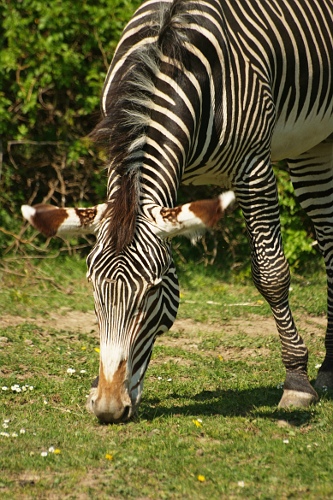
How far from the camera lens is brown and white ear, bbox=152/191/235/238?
14.8ft

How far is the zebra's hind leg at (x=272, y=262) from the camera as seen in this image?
5.84 m

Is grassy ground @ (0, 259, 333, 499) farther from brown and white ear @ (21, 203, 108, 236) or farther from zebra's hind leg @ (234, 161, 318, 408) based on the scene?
brown and white ear @ (21, 203, 108, 236)

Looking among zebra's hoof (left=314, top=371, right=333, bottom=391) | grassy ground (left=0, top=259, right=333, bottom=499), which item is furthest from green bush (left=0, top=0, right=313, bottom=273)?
zebra's hoof (left=314, top=371, right=333, bottom=391)

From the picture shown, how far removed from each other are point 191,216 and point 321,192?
296cm

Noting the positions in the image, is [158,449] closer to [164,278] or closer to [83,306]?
[164,278]

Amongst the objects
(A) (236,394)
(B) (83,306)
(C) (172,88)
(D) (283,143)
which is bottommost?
(B) (83,306)

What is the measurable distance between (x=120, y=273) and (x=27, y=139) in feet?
22.4

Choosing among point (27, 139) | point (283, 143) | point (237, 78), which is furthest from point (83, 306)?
point (237, 78)

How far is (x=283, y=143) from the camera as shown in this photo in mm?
6465

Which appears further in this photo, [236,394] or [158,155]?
[236,394]

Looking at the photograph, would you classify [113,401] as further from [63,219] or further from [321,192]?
[321,192]

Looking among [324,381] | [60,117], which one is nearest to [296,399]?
[324,381]

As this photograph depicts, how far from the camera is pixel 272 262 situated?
5934 mm

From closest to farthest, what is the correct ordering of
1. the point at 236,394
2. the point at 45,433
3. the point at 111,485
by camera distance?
the point at 111,485 → the point at 45,433 → the point at 236,394
